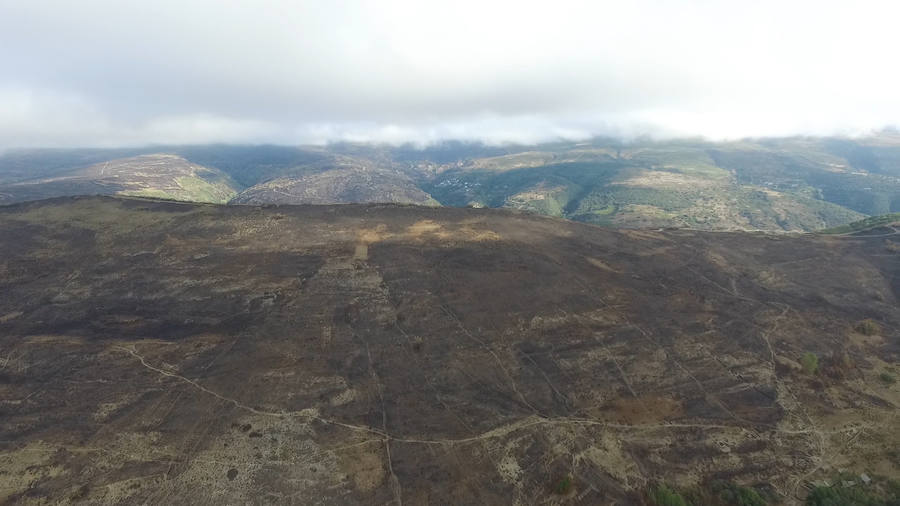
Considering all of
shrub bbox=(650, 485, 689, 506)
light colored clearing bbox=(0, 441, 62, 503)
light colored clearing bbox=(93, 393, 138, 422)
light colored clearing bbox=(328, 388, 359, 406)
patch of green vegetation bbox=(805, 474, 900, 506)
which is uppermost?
light colored clearing bbox=(93, 393, 138, 422)

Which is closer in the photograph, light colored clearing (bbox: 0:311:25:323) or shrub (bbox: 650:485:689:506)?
shrub (bbox: 650:485:689:506)

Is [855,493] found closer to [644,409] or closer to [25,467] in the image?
[644,409]

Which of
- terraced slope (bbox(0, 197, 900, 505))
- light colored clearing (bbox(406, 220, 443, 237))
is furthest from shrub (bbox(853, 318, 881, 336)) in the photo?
light colored clearing (bbox(406, 220, 443, 237))

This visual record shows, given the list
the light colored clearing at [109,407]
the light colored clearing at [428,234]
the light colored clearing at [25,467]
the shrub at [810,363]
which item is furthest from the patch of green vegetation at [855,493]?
the light colored clearing at [109,407]

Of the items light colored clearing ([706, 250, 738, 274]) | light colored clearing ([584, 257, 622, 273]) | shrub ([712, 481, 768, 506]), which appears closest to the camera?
shrub ([712, 481, 768, 506])

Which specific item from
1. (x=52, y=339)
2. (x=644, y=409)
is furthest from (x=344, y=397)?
(x=52, y=339)

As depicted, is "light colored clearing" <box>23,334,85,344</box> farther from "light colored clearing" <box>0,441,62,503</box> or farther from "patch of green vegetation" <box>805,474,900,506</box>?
"patch of green vegetation" <box>805,474,900,506</box>

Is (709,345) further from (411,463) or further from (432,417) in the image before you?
(411,463)
